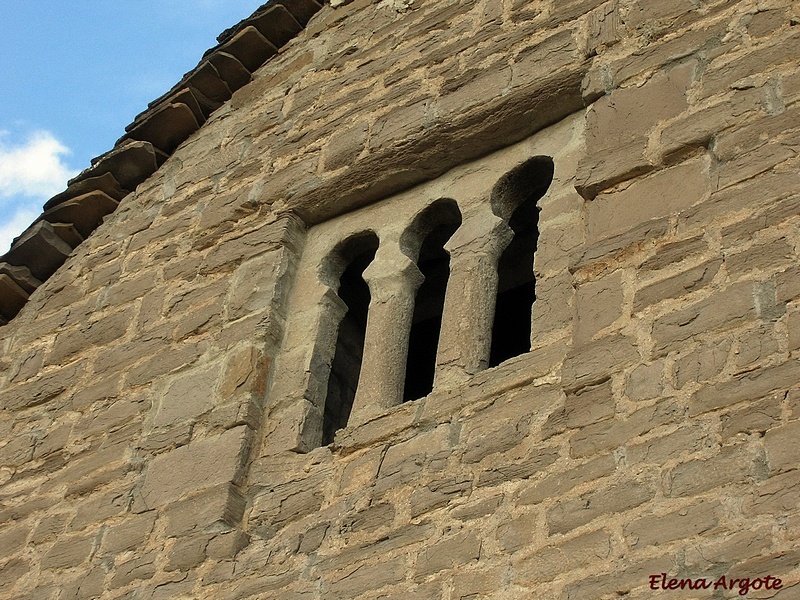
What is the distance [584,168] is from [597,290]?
550mm

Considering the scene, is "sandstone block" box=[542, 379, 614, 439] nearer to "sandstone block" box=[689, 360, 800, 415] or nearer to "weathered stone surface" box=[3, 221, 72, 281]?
"sandstone block" box=[689, 360, 800, 415]

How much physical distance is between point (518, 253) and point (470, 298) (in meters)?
1.24

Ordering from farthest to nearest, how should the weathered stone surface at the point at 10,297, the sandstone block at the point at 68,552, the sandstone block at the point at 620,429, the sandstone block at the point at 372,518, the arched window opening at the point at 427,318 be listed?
the weathered stone surface at the point at 10,297 < the arched window opening at the point at 427,318 < the sandstone block at the point at 68,552 < the sandstone block at the point at 372,518 < the sandstone block at the point at 620,429

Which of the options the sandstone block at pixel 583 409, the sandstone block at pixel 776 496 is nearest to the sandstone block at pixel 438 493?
the sandstone block at pixel 583 409

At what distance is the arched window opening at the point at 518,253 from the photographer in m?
5.34

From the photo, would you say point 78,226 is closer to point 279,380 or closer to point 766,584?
point 279,380

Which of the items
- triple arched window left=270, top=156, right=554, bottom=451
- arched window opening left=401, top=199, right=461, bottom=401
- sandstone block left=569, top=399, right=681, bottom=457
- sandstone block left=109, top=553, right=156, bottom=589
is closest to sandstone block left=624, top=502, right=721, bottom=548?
sandstone block left=569, top=399, right=681, bottom=457

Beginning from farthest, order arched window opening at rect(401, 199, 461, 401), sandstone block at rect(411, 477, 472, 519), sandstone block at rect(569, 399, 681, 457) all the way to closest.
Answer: arched window opening at rect(401, 199, 461, 401) < sandstone block at rect(411, 477, 472, 519) < sandstone block at rect(569, 399, 681, 457)

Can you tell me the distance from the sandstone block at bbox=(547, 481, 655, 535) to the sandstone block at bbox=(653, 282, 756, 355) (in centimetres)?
45

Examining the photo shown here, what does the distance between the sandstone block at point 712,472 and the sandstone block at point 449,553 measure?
2.00 feet

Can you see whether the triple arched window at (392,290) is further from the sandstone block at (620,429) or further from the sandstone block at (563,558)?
the sandstone block at (563,558)

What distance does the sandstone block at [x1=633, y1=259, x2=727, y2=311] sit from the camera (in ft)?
13.9

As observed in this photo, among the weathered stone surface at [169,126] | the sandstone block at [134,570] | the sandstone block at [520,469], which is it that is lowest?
the sandstone block at [134,570]

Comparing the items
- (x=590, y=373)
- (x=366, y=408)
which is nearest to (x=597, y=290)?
(x=590, y=373)
